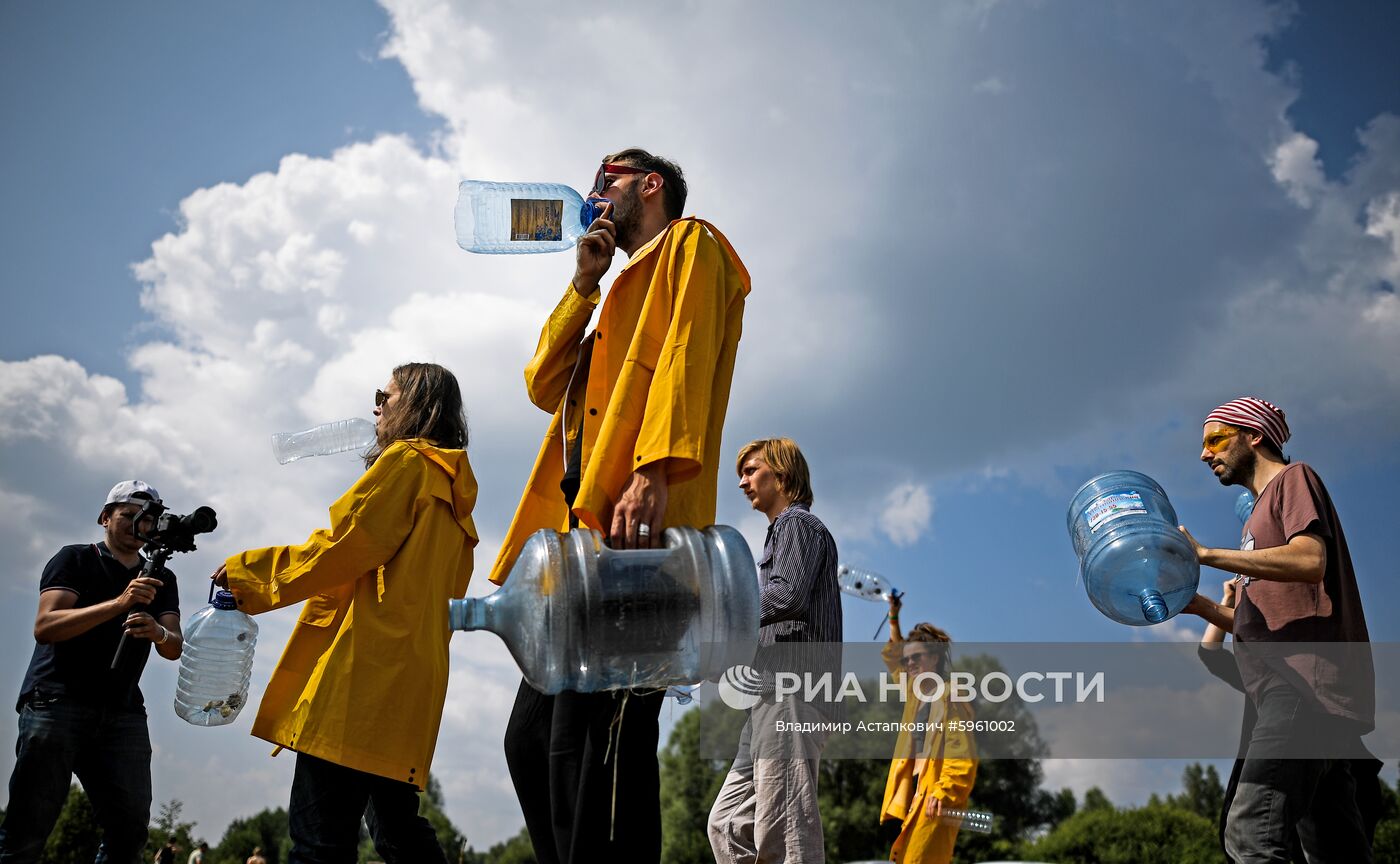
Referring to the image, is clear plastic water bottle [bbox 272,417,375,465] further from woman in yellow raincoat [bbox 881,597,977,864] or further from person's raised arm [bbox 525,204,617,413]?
woman in yellow raincoat [bbox 881,597,977,864]

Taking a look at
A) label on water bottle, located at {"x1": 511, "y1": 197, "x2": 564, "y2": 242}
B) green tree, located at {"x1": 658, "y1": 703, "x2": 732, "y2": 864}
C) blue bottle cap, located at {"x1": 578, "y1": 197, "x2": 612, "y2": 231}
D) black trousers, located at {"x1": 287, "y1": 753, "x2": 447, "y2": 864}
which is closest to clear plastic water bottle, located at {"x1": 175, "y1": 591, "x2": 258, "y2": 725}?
black trousers, located at {"x1": 287, "y1": 753, "x2": 447, "y2": 864}

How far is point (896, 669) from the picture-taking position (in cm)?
909

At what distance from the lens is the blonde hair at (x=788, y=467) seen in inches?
215

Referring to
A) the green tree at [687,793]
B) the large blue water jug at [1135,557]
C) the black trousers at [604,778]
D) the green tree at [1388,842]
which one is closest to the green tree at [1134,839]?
the green tree at [1388,842]

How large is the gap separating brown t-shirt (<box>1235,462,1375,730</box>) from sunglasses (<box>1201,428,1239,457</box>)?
11.3 inches

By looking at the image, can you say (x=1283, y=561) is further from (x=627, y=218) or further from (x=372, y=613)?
(x=372, y=613)

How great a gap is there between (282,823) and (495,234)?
166 feet

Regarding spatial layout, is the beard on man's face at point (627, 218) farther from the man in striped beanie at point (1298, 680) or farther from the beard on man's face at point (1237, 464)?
the beard on man's face at point (1237, 464)

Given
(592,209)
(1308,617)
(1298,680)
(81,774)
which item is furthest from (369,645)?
(1308,617)

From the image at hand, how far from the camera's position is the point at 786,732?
14.9 ft

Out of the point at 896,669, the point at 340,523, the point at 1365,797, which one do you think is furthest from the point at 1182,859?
the point at 340,523

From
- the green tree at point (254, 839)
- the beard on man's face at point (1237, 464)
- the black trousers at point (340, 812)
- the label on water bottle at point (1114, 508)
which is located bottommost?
the green tree at point (254, 839)

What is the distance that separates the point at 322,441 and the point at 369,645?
288 centimetres

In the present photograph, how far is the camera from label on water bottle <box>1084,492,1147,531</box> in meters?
4.71
